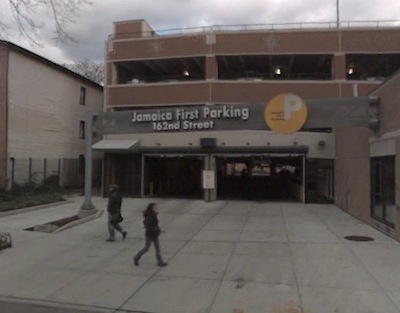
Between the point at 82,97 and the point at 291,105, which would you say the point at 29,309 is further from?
the point at 82,97

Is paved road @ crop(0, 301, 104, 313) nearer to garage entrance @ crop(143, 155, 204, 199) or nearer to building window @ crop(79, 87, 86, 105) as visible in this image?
garage entrance @ crop(143, 155, 204, 199)

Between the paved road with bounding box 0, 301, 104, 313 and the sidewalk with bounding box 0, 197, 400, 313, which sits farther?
the sidewalk with bounding box 0, 197, 400, 313

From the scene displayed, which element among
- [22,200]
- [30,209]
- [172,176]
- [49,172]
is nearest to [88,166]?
[30,209]

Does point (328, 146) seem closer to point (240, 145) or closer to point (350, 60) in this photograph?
point (240, 145)

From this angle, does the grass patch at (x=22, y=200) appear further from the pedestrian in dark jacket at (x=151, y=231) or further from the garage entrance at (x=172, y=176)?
the pedestrian in dark jacket at (x=151, y=231)

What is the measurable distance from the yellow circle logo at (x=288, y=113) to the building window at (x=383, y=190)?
2961 millimetres

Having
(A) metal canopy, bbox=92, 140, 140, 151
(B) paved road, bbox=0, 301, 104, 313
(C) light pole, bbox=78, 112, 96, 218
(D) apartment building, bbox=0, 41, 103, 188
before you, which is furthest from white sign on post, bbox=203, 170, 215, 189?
(B) paved road, bbox=0, 301, 104, 313

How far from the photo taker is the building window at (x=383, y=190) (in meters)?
13.5

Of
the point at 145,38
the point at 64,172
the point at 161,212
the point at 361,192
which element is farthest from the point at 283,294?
the point at 64,172

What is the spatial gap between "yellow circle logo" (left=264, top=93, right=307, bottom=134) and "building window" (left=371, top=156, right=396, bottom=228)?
2961 millimetres

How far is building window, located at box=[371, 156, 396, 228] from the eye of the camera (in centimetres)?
1353

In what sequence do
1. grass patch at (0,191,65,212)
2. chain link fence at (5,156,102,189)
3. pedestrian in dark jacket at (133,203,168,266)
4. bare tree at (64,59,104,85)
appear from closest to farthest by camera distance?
1. pedestrian in dark jacket at (133,203,168,266)
2. grass patch at (0,191,65,212)
3. chain link fence at (5,156,102,189)
4. bare tree at (64,59,104,85)

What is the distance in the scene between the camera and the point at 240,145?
2473 centimetres

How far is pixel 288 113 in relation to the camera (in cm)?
1425
